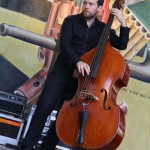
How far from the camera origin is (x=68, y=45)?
2.32 metres

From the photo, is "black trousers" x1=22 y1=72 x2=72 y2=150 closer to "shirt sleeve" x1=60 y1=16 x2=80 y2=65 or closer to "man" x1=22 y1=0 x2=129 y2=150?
"man" x1=22 y1=0 x2=129 y2=150

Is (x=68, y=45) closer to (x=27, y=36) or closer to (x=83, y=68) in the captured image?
(x=83, y=68)

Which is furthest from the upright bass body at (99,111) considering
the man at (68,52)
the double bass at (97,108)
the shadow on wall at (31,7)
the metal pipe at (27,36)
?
the shadow on wall at (31,7)

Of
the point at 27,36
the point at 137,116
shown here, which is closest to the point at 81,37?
the point at 27,36

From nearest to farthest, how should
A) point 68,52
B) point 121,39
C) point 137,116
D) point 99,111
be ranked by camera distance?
point 99,111 < point 68,52 < point 121,39 < point 137,116

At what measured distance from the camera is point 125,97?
3.53 m

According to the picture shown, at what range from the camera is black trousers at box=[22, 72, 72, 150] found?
2.31 meters

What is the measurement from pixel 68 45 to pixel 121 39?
0.38 m

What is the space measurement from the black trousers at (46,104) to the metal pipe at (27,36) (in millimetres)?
1034

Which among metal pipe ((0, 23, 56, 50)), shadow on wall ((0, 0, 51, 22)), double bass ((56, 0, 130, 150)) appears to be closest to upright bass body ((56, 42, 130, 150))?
double bass ((56, 0, 130, 150))

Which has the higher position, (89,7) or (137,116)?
(89,7)

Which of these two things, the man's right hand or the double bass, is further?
the man's right hand

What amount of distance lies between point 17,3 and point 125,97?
1.41 metres

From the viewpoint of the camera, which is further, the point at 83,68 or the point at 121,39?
the point at 121,39
